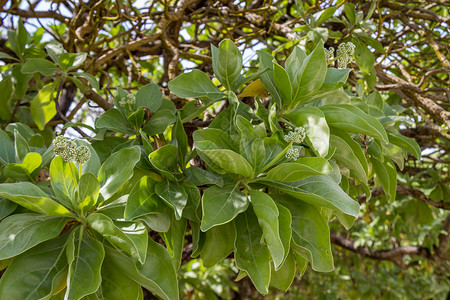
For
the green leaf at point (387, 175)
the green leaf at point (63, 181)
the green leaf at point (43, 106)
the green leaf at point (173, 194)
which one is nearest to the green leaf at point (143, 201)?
the green leaf at point (173, 194)

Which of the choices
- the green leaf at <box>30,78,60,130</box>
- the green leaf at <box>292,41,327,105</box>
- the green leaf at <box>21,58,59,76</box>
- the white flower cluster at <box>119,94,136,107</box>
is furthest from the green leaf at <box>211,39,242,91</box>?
the green leaf at <box>30,78,60,130</box>

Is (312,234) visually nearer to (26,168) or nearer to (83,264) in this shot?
(83,264)

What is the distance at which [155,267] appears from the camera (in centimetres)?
87

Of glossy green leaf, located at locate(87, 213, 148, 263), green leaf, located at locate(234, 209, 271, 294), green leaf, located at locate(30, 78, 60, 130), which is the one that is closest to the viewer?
glossy green leaf, located at locate(87, 213, 148, 263)

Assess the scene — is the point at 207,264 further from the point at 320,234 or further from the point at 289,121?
the point at 289,121

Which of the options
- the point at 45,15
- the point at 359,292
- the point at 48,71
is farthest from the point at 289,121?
the point at 359,292

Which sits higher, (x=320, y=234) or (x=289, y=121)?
(x=289, y=121)

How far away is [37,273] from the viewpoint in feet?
2.76

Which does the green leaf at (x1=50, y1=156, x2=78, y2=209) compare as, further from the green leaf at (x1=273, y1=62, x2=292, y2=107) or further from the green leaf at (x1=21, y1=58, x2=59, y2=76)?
the green leaf at (x1=21, y1=58, x2=59, y2=76)

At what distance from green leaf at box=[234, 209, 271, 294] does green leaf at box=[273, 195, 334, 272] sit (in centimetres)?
7

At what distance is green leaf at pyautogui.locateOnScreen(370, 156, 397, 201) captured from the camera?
4.34 feet

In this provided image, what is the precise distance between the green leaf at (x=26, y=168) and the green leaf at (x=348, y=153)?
2.23ft

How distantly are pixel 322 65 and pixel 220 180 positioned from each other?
32cm

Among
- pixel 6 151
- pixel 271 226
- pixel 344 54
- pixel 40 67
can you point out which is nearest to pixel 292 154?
pixel 271 226
